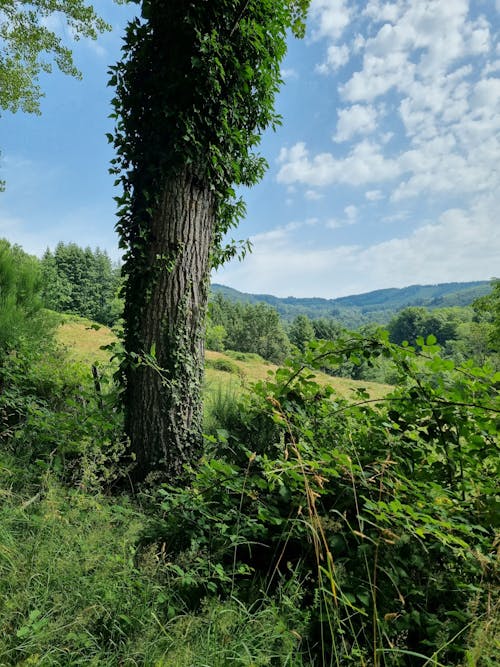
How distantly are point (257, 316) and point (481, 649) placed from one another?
2538 inches

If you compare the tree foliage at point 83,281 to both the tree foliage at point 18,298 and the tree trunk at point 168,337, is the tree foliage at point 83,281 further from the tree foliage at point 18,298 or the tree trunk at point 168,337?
the tree trunk at point 168,337

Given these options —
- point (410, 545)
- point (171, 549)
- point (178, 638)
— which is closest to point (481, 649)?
point (410, 545)

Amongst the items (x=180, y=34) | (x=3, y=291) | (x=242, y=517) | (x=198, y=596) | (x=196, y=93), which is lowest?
(x=198, y=596)

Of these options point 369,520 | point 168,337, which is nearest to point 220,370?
point 168,337

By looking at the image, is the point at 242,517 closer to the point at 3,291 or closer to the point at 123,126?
the point at 123,126

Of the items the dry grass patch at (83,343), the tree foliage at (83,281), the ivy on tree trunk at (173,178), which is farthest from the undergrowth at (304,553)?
the tree foliage at (83,281)

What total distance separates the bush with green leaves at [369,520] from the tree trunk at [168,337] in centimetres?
85

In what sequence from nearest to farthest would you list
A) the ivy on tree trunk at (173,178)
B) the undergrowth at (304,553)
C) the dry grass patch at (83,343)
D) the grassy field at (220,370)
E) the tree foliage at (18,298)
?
the undergrowth at (304,553), the ivy on tree trunk at (173,178), the grassy field at (220,370), the tree foliage at (18,298), the dry grass patch at (83,343)

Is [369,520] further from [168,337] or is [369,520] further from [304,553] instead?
[168,337]

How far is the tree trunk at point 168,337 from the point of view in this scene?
3.20 metres

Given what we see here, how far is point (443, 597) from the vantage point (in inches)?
64.1

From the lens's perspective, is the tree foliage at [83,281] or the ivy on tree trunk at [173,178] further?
the tree foliage at [83,281]

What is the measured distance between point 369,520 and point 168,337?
7.34 feet

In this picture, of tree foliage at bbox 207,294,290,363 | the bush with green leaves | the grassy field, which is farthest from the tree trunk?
tree foliage at bbox 207,294,290,363
